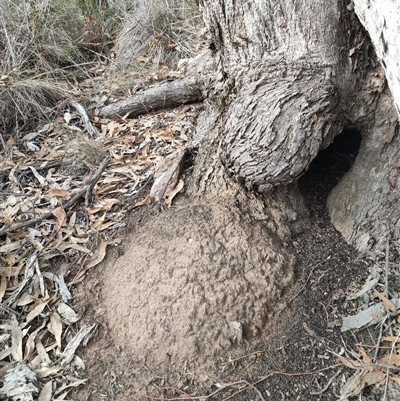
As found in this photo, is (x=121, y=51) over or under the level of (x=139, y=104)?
over

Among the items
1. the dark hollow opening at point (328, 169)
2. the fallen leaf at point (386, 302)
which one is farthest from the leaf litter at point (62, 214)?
the fallen leaf at point (386, 302)

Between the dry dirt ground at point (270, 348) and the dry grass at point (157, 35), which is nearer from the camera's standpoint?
the dry dirt ground at point (270, 348)

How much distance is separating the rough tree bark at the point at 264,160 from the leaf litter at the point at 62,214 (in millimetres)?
197

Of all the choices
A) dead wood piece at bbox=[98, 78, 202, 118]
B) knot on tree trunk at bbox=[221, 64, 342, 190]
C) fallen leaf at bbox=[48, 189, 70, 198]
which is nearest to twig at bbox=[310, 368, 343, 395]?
knot on tree trunk at bbox=[221, 64, 342, 190]

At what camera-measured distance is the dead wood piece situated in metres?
2.96

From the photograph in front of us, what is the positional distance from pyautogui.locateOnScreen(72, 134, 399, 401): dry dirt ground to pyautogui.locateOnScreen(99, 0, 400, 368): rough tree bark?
0.05 metres

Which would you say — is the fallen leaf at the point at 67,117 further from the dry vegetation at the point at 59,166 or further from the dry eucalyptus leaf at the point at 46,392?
the dry eucalyptus leaf at the point at 46,392

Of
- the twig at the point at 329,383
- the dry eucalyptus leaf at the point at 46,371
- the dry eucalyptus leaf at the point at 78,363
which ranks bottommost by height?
the dry eucalyptus leaf at the point at 46,371

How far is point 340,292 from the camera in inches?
78.7

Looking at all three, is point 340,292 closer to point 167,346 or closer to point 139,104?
point 167,346

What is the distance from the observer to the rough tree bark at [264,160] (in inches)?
73.9

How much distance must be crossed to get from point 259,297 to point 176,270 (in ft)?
1.16

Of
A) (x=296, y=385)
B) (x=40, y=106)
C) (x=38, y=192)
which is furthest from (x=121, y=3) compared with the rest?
(x=296, y=385)

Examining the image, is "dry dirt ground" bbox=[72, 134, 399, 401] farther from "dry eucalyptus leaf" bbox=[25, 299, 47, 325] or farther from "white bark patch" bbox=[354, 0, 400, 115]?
"white bark patch" bbox=[354, 0, 400, 115]
